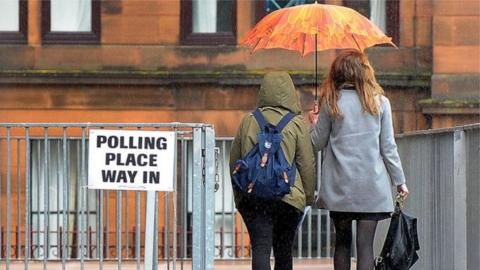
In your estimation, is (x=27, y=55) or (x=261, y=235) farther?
(x=27, y=55)

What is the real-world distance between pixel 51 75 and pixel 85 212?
678 centimetres

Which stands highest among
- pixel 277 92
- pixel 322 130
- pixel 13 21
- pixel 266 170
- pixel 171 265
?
pixel 13 21

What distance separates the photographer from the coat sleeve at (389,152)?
961cm

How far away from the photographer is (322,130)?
9750 millimetres

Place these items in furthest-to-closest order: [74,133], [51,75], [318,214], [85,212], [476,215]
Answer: [51,75], [74,133], [318,214], [85,212], [476,215]


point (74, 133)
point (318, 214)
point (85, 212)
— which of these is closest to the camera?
point (85, 212)

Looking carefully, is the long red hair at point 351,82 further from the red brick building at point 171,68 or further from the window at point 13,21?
the window at point 13,21

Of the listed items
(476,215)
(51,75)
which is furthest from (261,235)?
(51,75)

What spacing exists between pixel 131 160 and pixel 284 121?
113 centimetres

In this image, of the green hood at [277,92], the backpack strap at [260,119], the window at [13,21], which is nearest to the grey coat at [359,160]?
the green hood at [277,92]

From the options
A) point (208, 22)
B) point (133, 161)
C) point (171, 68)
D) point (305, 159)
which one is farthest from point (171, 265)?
point (208, 22)

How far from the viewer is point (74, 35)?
18875 mm

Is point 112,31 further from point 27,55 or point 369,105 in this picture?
point 369,105

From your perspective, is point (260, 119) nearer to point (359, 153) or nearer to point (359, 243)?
point (359, 153)
